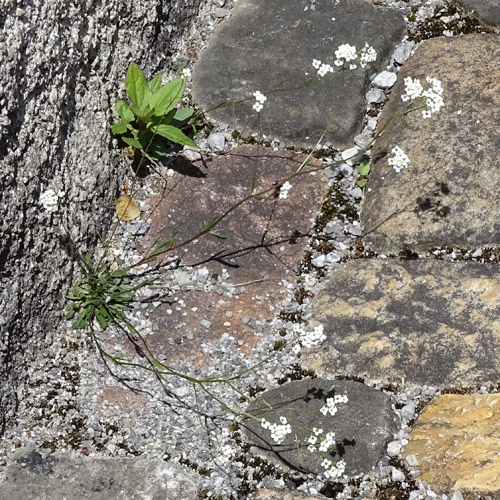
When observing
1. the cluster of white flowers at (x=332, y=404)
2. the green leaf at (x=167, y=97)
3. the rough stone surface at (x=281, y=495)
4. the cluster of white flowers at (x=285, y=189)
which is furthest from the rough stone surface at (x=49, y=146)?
the cluster of white flowers at (x=332, y=404)

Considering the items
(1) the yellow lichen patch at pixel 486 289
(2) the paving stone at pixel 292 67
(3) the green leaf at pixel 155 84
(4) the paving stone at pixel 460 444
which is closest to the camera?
(4) the paving stone at pixel 460 444

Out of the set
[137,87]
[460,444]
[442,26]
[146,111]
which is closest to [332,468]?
[460,444]

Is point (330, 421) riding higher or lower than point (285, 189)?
lower

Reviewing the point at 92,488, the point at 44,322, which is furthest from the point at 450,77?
the point at 92,488

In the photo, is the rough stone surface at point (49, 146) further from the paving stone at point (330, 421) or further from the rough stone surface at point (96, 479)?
the paving stone at point (330, 421)

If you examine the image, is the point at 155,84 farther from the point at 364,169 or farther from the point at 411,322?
the point at 411,322

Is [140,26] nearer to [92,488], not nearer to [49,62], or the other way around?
[49,62]

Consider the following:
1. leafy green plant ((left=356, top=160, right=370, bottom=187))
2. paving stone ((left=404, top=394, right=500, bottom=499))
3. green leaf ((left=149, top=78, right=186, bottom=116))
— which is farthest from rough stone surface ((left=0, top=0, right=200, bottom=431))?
paving stone ((left=404, top=394, right=500, bottom=499))
